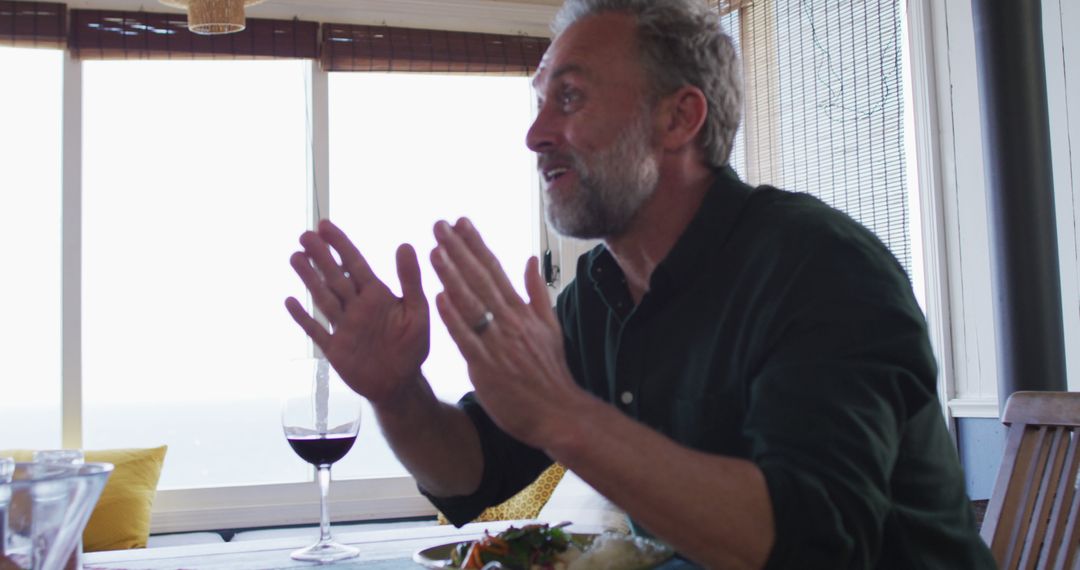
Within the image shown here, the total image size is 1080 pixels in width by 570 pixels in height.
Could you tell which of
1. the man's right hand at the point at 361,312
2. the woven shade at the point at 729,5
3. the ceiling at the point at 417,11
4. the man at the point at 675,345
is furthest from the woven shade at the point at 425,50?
the man's right hand at the point at 361,312

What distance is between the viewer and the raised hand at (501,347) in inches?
36.8

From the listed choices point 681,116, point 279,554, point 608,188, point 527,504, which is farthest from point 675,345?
point 527,504

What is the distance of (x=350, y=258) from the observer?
1239mm

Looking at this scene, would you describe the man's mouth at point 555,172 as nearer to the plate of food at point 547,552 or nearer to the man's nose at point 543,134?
the man's nose at point 543,134

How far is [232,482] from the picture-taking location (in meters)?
3.99

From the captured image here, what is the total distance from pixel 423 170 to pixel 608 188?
9.40 ft

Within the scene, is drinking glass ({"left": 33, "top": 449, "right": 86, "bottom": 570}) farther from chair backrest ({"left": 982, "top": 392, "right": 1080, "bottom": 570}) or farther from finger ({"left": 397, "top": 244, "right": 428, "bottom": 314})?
Result: chair backrest ({"left": 982, "top": 392, "right": 1080, "bottom": 570})

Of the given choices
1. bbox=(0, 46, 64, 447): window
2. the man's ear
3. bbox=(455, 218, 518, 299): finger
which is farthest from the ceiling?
bbox=(455, 218, 518, 299): finger

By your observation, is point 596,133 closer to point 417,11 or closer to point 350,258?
point 350,258

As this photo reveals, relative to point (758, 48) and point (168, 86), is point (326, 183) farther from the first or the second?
point (758, 48)

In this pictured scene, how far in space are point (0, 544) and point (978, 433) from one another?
2799mm

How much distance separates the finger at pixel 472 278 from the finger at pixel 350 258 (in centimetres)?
29

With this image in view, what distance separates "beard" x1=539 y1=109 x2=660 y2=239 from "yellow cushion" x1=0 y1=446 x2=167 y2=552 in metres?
2.55

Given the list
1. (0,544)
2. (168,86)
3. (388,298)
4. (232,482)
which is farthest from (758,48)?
(0,544)
